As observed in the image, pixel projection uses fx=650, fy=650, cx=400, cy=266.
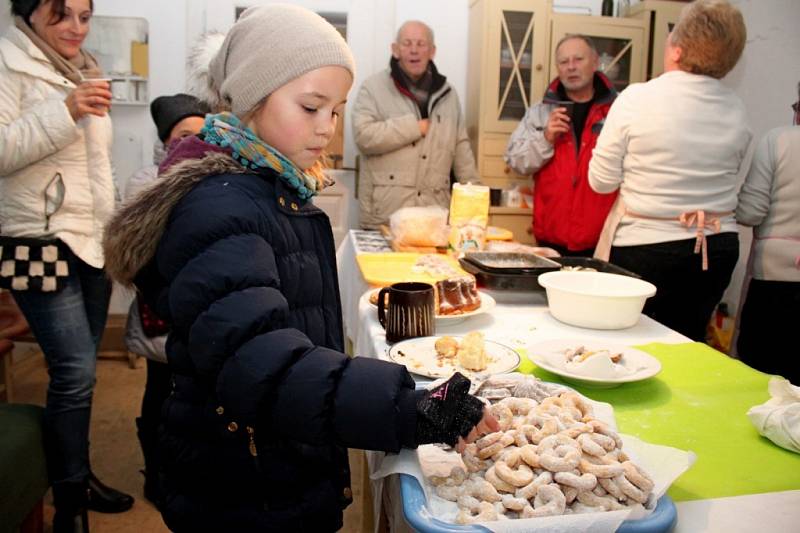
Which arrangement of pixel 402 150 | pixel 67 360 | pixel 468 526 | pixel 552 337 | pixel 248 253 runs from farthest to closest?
pixel 402 150 < pixel 67 360 < pixel 552 337 < pixel 248 253 < pixel 468 526

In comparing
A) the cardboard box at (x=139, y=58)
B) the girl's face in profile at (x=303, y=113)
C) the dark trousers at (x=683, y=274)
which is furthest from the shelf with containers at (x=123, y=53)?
the girl's face in profile at (x=303, y=113)

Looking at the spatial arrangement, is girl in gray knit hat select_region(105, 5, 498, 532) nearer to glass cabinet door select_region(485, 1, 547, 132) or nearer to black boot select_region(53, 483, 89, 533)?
black boot select_region(53, 483, 89, 533)

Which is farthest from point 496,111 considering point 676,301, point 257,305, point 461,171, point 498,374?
point 257,305

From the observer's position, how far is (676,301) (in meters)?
2.32

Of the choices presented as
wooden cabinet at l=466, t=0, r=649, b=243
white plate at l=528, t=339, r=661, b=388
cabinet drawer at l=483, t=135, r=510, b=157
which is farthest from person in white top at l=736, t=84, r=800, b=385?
cabinet drawer at l=483, t=135, r=510, b=157

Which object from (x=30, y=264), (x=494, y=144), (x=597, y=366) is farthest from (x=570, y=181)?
(x=30, y=264)

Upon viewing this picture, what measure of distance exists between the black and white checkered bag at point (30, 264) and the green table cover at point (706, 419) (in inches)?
52.8

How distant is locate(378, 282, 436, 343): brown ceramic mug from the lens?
1318mm

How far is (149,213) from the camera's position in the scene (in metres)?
0.96

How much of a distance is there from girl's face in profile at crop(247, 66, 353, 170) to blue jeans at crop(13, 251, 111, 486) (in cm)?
113

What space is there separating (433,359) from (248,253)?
0.49 metres

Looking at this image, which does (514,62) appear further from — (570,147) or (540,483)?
(540,483)

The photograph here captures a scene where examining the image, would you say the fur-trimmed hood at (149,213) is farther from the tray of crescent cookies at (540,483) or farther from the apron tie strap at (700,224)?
the apron tie strap at (700,224)

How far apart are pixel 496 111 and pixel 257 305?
12.1 feet
